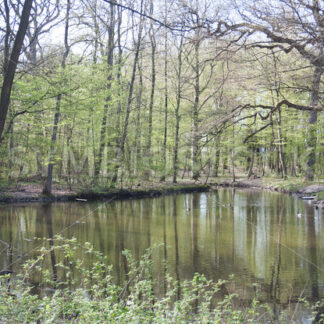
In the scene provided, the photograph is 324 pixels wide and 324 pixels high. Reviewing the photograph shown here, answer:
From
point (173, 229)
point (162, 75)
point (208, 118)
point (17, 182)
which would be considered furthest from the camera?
point (162, 75)

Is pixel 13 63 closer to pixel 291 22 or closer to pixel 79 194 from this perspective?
pixel 291 22

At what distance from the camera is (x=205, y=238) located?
404 inches

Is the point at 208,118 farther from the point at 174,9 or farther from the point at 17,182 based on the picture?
the point at 17,182

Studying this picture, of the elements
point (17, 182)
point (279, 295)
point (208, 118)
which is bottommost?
point (279, 295)

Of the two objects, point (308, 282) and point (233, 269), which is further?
point (233, 269)

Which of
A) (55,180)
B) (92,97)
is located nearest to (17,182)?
(55,180)

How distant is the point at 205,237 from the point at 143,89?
635 inches

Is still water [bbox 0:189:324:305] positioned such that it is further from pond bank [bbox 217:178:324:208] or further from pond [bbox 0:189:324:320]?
pond bank [bbox 217:178:324:208]

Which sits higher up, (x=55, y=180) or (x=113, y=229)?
(x=55, y=180)

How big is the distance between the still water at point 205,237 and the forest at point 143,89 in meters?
2.26

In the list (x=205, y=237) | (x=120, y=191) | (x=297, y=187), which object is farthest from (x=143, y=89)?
(x=205, y=237)

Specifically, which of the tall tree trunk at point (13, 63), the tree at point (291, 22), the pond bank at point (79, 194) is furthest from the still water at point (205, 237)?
the tree at point (291, 22)

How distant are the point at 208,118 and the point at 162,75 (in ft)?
64.9

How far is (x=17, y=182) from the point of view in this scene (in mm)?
18578
